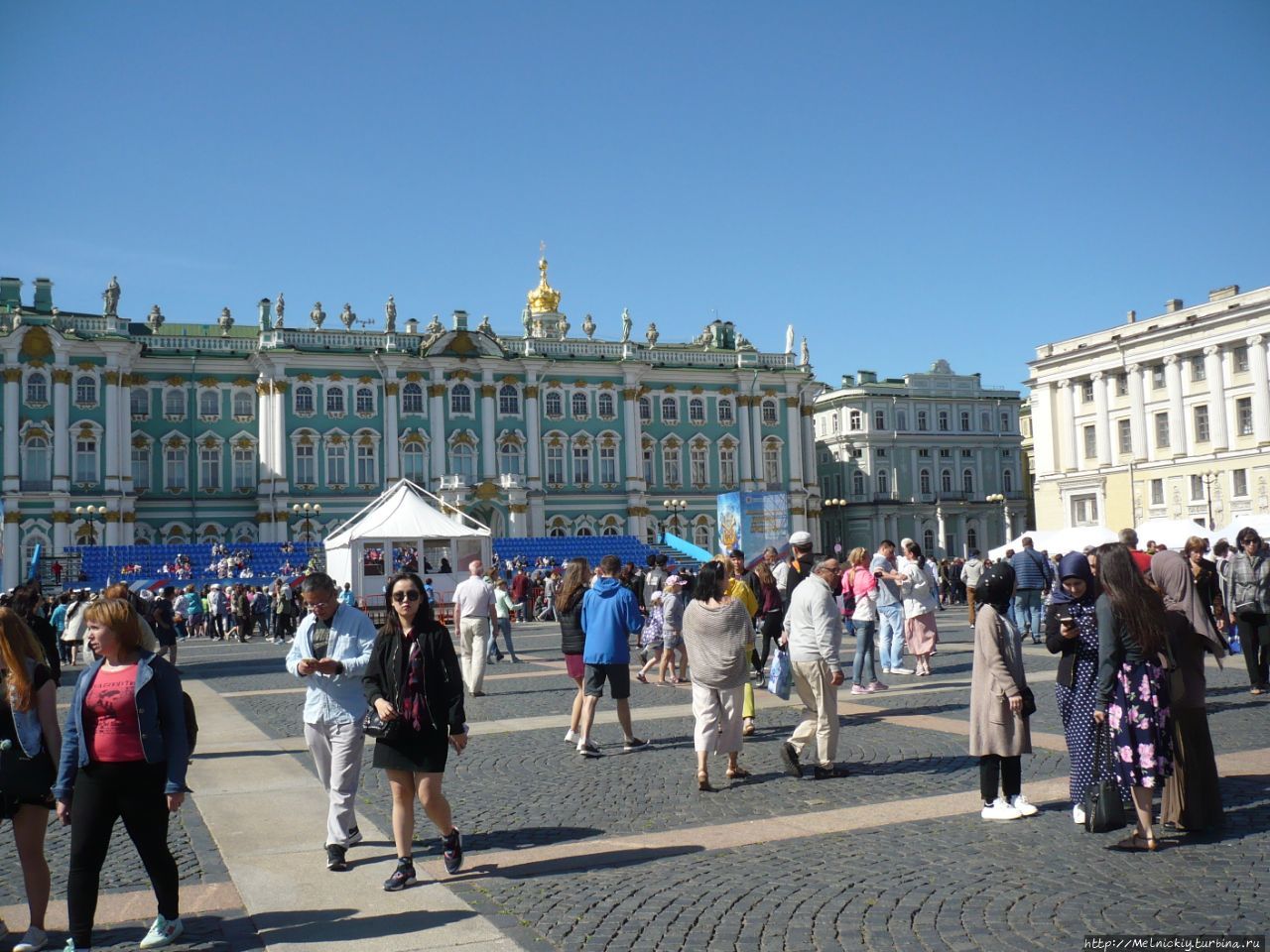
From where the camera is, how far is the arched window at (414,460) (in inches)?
2384

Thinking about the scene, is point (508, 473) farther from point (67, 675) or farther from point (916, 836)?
point (916, 836)

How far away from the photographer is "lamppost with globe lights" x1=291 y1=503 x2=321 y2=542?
179 feet

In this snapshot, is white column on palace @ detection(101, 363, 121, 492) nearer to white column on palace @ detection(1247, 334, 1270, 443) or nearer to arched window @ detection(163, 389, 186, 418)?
arched window @ detection(163, 389, 186, 418)

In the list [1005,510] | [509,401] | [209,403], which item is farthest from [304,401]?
[1005,510]

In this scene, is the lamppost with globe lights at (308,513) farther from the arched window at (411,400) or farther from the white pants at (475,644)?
the white pants at (475,644)

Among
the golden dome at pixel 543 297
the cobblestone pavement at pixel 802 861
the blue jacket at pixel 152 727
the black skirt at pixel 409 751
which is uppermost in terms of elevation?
the golden dome at pixel 543 297

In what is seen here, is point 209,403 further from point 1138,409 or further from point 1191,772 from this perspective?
point 1191,772

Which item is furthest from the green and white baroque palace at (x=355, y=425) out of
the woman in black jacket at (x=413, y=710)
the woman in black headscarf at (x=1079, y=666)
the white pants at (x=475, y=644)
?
the woman in black headscarf at (x=1079, y=666)

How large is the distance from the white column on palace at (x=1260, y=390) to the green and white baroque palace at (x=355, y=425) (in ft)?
75.7

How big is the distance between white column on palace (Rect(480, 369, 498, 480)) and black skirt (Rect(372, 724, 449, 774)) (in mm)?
54050

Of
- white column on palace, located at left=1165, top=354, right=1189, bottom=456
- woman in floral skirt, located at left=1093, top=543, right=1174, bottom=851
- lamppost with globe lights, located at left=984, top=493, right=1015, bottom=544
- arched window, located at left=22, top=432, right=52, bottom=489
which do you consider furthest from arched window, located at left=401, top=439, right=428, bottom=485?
woman in floral skirt, located at left=1093, top=543, right=1174, bottom=851

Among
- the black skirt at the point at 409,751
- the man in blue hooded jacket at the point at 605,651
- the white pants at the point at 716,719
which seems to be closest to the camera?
the black skirt at the point at 409,751

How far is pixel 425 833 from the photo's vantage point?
8.45 m

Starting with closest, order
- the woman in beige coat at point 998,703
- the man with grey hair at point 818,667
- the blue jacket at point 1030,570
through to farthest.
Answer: the woman in beige coat at point 998,703 < the man with grey hair at point 818,667 < the blue jacket at point 1030,570
